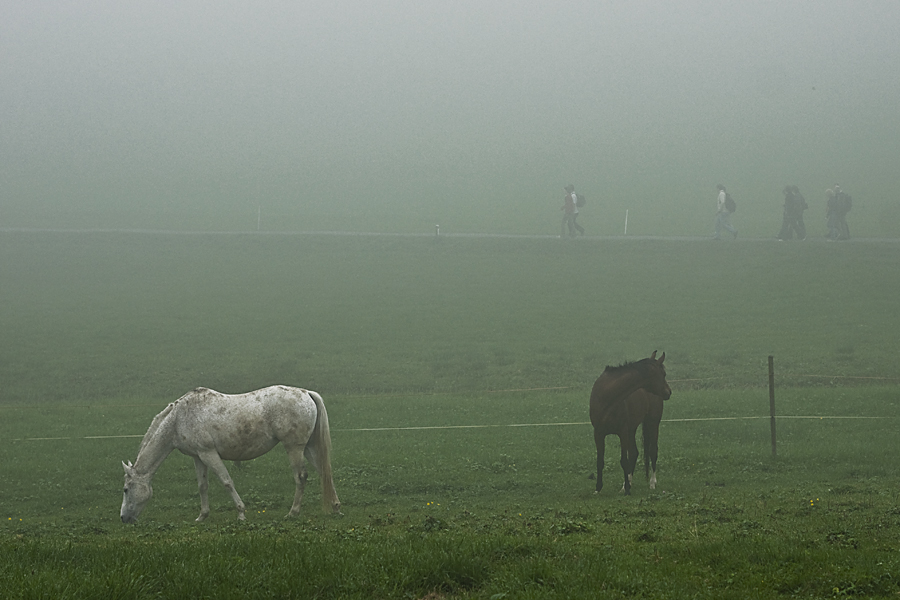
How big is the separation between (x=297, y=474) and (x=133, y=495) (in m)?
2.58

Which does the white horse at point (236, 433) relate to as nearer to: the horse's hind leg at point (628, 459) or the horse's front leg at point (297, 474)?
the horse's front leg at point (297, 474)

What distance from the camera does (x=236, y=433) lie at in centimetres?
1452

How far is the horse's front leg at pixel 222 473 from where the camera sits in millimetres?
13992

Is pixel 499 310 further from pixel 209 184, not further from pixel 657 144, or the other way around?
pixel 657 144

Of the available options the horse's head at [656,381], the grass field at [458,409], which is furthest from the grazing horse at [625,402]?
the grass field at [458,409]

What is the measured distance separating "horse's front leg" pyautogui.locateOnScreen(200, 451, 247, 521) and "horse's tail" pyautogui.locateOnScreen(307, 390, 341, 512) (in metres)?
1.33

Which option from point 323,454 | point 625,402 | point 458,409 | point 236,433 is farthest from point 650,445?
point 458,409

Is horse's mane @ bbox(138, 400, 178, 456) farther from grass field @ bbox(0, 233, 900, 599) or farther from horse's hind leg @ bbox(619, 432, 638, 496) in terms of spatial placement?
horse's hind leg @ bbox(619, 432, 638, 496)

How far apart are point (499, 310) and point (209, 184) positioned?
1998 inches

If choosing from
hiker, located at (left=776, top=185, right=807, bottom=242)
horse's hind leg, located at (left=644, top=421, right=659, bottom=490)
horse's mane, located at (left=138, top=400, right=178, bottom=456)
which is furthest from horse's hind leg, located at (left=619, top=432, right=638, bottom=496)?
hiker, located at (left=776, top=185, right=807, bottom=242)

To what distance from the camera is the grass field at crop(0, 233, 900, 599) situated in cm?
780

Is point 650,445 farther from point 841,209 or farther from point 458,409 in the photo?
point 841,209

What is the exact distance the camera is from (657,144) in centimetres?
9975

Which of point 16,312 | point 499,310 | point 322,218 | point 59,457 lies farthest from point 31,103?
point 59,457
